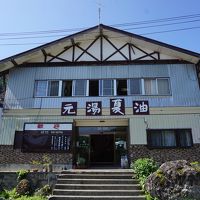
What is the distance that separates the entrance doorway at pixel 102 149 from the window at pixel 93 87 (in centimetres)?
277

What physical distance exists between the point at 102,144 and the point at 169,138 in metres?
4.19

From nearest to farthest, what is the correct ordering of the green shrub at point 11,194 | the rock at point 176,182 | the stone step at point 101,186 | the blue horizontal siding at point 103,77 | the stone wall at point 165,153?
the rock at point 176,182 < the stone step at point 101,186 < the green shrub at point 11,194 < the stone wall at point 165,153 < the blue horizontal siding at point 103,77

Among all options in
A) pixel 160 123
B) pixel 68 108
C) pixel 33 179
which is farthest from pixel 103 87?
pixel 33 179

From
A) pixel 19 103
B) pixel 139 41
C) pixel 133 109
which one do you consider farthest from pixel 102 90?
pixel 19 103

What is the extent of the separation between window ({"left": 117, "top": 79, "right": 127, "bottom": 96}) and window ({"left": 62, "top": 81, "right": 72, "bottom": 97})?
297 centimetres

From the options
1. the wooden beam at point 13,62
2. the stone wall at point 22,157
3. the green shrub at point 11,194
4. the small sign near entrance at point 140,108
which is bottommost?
the green shrub at point 11,194

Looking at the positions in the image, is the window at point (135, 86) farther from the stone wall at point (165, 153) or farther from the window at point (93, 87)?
the stone wall at point (165, 153)

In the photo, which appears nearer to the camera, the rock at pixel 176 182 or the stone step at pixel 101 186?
the rock at pixel 176 182

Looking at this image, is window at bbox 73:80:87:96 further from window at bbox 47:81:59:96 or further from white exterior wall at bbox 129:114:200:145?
white exterior wall at bbox 129:114:200:145

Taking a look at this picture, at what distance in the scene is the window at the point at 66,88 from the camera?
616 inches

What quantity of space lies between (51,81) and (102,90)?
3245mm

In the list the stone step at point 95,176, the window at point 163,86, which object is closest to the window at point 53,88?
the stone step at point 95,176

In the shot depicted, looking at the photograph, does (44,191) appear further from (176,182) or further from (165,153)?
(165,153)

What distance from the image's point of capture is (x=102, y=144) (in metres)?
16.3
